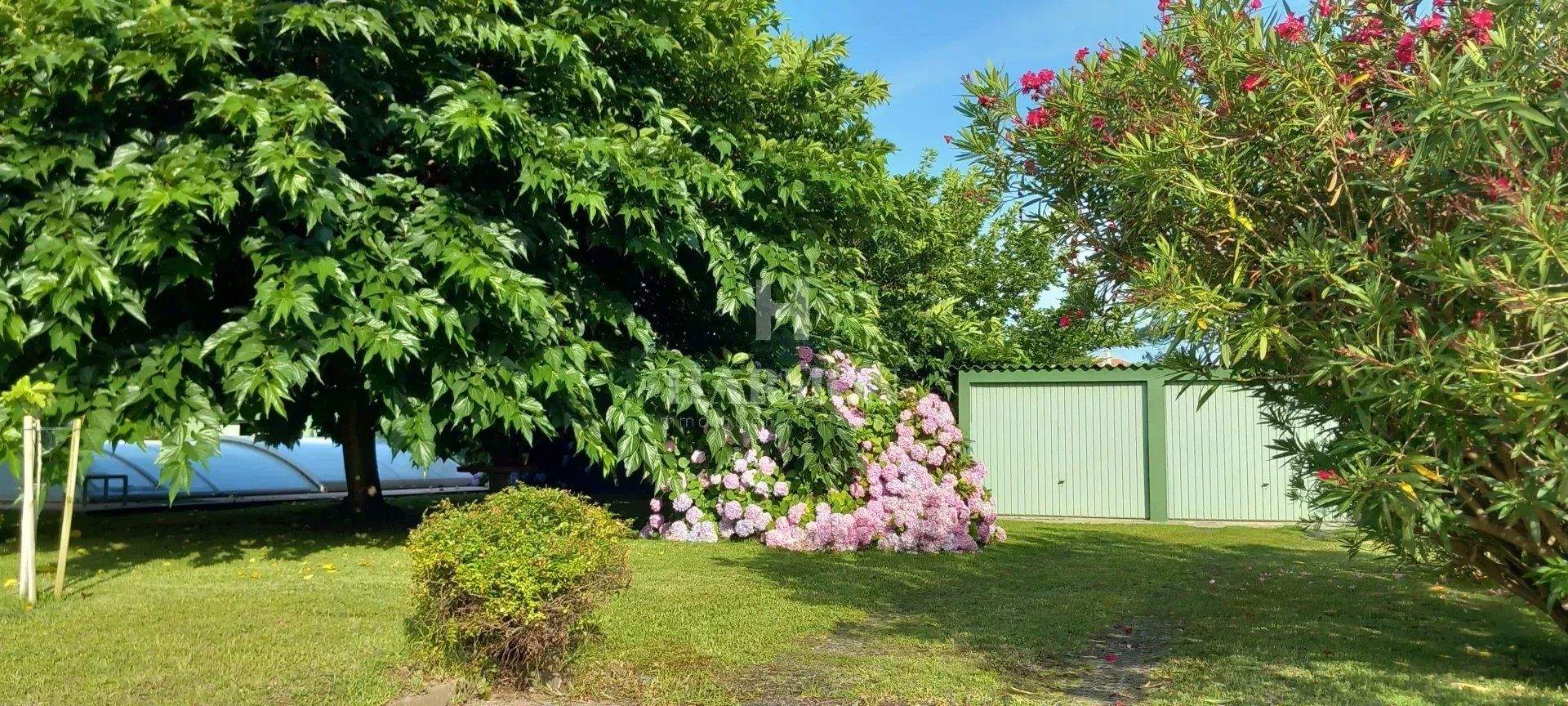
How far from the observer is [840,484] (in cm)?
1139

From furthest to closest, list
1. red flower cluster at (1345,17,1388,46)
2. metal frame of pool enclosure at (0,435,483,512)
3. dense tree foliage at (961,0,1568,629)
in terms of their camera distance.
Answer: metal frame of pool enclosure at (0,435,483,512)
red flower cluster at (1345,17,1388,46)
dense tree foliage at (961,0,1568,629)

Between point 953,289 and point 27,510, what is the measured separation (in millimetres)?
A: 15388

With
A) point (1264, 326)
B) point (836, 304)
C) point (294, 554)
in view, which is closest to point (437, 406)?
point (294, 554)

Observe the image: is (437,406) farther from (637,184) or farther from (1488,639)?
(1488,639)

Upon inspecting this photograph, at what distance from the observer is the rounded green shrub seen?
475 centimetres

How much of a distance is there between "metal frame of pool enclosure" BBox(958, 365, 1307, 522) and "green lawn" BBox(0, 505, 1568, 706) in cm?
572

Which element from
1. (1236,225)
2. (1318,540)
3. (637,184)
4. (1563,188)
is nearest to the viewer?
(1563,188)

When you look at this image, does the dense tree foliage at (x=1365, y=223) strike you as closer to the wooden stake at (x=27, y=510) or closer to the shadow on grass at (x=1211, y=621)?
the shadow on grass at (x=1211, y=621)

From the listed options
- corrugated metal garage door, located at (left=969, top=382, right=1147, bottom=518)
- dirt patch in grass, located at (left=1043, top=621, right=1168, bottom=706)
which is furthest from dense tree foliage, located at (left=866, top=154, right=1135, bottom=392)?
dirt patch in grass, located at (left=1043, top=621, right=1168, bottom=706)

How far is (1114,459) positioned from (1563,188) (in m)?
12.8

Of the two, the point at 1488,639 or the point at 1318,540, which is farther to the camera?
the point at 1318,540

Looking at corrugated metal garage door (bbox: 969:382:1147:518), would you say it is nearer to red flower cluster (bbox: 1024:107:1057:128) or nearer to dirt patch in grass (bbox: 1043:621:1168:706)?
dirt patch in grass (bbox: 1043:621:1168:706)

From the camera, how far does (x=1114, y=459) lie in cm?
Result: 1633

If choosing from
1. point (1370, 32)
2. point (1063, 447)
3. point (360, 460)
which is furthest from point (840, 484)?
point (1370, 32)
